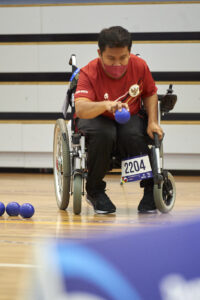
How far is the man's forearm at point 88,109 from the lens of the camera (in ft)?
5.99

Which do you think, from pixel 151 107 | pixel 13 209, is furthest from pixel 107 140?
pixel 13 209

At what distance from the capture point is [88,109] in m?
1.87

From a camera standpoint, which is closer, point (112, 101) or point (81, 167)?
point (112, 101)

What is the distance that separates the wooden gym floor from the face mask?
0.57 metres

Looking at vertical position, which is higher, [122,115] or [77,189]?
[122,115]

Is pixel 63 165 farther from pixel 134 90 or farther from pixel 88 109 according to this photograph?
pixel 134 90

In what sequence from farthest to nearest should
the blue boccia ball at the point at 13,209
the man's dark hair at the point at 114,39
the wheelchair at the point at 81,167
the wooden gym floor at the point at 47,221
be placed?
1. the blue boccia ball at the point at 13,209
2. the wheelchair at the point at 81,167
3. the man's dark hair at the point at 114,39
4. the wooden gym floor at the point at 47,221

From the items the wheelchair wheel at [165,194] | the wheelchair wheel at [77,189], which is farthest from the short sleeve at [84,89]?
the wheelchair wheel at [165,194]

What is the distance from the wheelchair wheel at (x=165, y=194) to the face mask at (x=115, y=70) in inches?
17.8

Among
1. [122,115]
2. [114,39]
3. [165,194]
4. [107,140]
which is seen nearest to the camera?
[122,115]

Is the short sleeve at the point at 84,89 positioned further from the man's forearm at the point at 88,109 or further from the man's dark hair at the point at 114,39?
the man's dark hair at the point at 114,39

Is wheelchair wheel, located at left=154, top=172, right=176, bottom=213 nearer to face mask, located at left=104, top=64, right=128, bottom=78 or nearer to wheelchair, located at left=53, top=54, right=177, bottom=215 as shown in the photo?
wheelchair, located at left=53, top=54, right=177, bottom=215

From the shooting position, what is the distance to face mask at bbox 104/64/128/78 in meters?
1.89

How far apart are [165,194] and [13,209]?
2.14 feet
